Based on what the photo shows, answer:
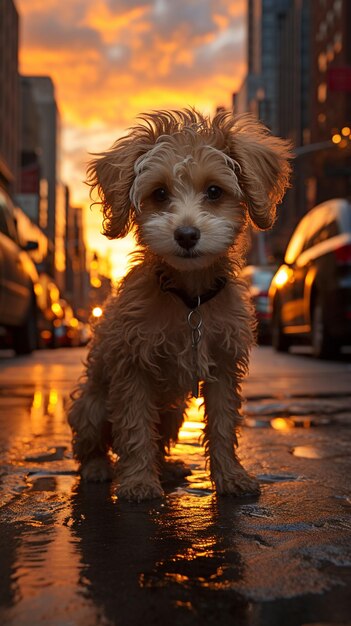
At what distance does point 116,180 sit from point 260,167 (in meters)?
0.59

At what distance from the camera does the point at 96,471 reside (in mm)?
4086

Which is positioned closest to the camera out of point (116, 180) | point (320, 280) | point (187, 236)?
point (187, 236)

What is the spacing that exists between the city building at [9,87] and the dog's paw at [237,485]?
85576 mm

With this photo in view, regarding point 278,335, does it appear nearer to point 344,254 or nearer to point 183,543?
point 344,254

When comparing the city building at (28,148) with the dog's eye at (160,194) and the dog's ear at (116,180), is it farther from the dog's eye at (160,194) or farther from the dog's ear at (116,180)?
the dog's eye at (160,194)

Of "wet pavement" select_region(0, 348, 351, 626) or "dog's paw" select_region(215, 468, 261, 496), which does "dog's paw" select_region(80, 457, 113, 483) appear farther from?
"dog's paw" select_region(215, 468, 261, 496)

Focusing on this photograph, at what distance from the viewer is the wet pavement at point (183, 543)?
219cm

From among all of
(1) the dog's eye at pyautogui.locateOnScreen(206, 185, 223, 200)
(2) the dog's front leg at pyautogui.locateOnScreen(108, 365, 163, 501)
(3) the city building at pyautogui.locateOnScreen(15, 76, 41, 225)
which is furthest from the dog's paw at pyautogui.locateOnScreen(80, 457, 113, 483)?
(3) the city building at pyautogui.locateOnScreen(15, 76, 41, 225)

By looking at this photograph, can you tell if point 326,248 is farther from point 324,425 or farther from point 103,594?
point 103,594

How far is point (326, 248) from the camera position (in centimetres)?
1290

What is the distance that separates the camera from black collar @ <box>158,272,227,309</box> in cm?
379

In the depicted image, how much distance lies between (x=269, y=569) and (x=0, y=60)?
9394 cm

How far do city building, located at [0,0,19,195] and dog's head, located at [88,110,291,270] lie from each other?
85.1m

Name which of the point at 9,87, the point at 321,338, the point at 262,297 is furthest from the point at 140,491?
the point at 9,87
